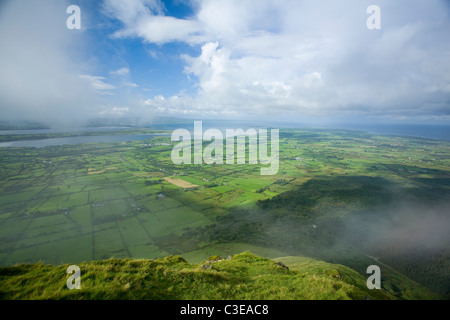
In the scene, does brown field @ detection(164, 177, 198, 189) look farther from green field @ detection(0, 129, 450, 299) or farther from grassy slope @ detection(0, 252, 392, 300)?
grassy slope @ detection(0, 252, 392, 300)

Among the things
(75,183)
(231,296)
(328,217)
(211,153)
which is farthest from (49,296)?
(211,153)

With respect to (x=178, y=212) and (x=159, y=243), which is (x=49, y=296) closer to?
(x=159, y=243)

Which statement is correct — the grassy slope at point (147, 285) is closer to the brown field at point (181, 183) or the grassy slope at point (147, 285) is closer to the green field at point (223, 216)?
the green field at point (223, 216)

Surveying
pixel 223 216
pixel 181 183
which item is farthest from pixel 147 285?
pixel 181 183

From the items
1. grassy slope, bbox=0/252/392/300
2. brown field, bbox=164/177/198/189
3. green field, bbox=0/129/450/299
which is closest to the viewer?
grassy slope, bbox=0/252/392/300

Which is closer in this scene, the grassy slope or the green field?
the grassy slope

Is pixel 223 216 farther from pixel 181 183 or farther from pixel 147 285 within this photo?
pixel 147 285

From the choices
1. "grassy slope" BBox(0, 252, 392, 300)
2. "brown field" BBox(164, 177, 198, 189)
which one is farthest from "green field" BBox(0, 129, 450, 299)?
"grassy slope" BBox(0, 252, 392, 300)

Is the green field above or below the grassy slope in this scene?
below
